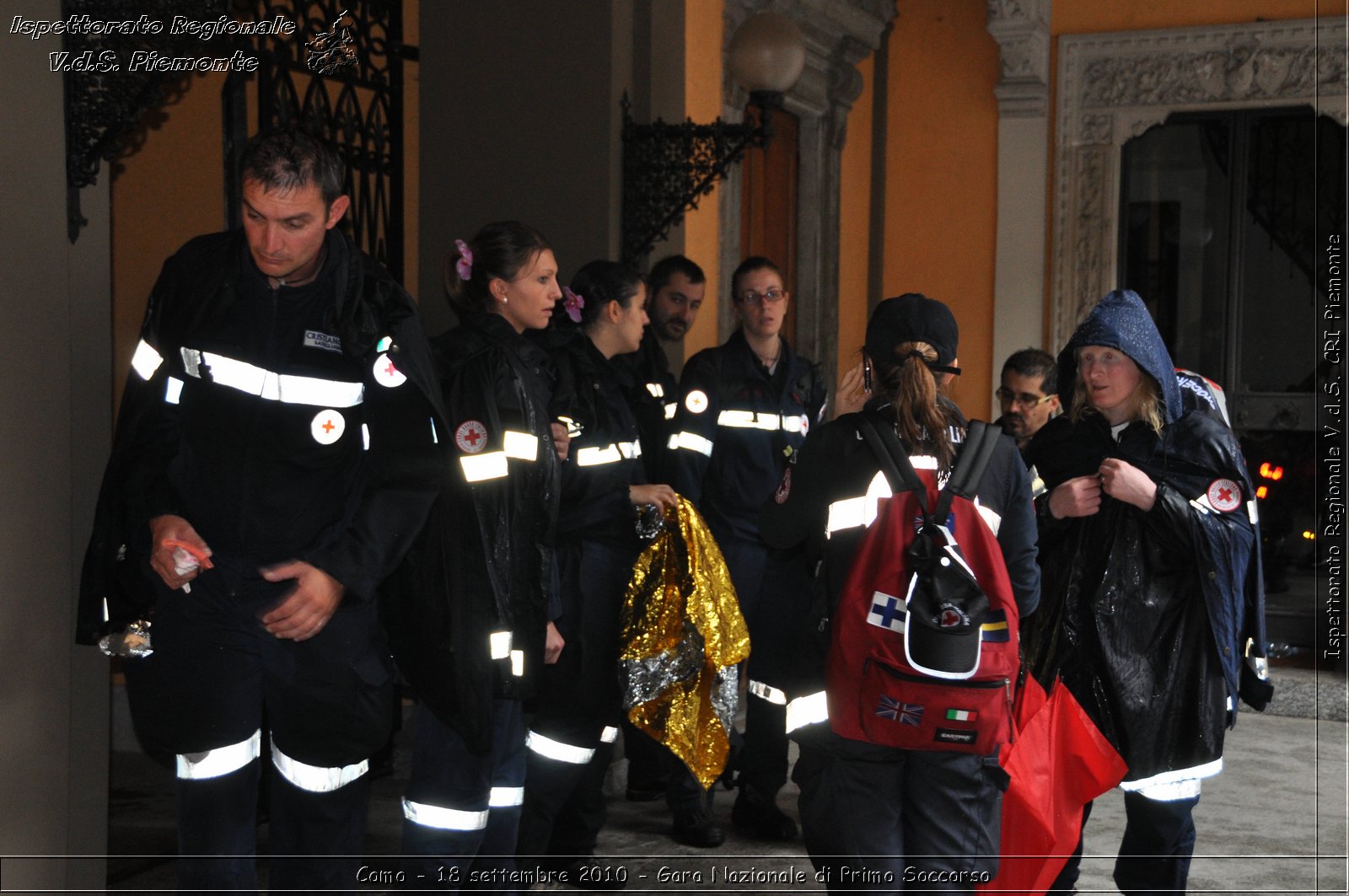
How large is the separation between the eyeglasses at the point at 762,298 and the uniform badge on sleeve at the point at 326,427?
2740 mm

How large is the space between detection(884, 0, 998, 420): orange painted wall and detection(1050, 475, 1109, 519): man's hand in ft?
20.0

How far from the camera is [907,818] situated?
3191 millimetres

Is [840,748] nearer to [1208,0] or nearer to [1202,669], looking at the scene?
[1202,669]

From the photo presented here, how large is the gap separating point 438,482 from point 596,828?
2.11m

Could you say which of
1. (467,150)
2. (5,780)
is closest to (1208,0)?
(467,150)

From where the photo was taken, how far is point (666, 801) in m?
5.58

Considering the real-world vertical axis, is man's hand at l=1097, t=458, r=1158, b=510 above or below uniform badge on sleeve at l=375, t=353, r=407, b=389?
below

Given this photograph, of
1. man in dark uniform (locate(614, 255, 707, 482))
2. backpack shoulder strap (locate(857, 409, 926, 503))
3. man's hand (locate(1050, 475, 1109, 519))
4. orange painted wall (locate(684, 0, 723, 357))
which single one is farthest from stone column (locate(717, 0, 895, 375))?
backpack shoulder strap (locate(857, 409, 926, 503))

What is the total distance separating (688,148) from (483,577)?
2973 mm

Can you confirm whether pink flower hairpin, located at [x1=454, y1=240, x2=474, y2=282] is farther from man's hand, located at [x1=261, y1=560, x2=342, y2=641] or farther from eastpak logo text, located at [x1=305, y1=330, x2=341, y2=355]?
man's hand, located at [x1=261, y1=560, x2=342, y2=641]

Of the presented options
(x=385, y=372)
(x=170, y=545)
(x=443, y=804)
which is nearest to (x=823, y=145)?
(x=443, y=804)

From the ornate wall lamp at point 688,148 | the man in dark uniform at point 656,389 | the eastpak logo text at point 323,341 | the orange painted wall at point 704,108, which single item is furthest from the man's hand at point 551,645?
the orange painted wall at point 704,108

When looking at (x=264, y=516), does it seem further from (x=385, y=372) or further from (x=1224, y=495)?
(x=1224, y=495)

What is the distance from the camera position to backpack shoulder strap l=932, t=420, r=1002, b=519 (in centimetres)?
308
